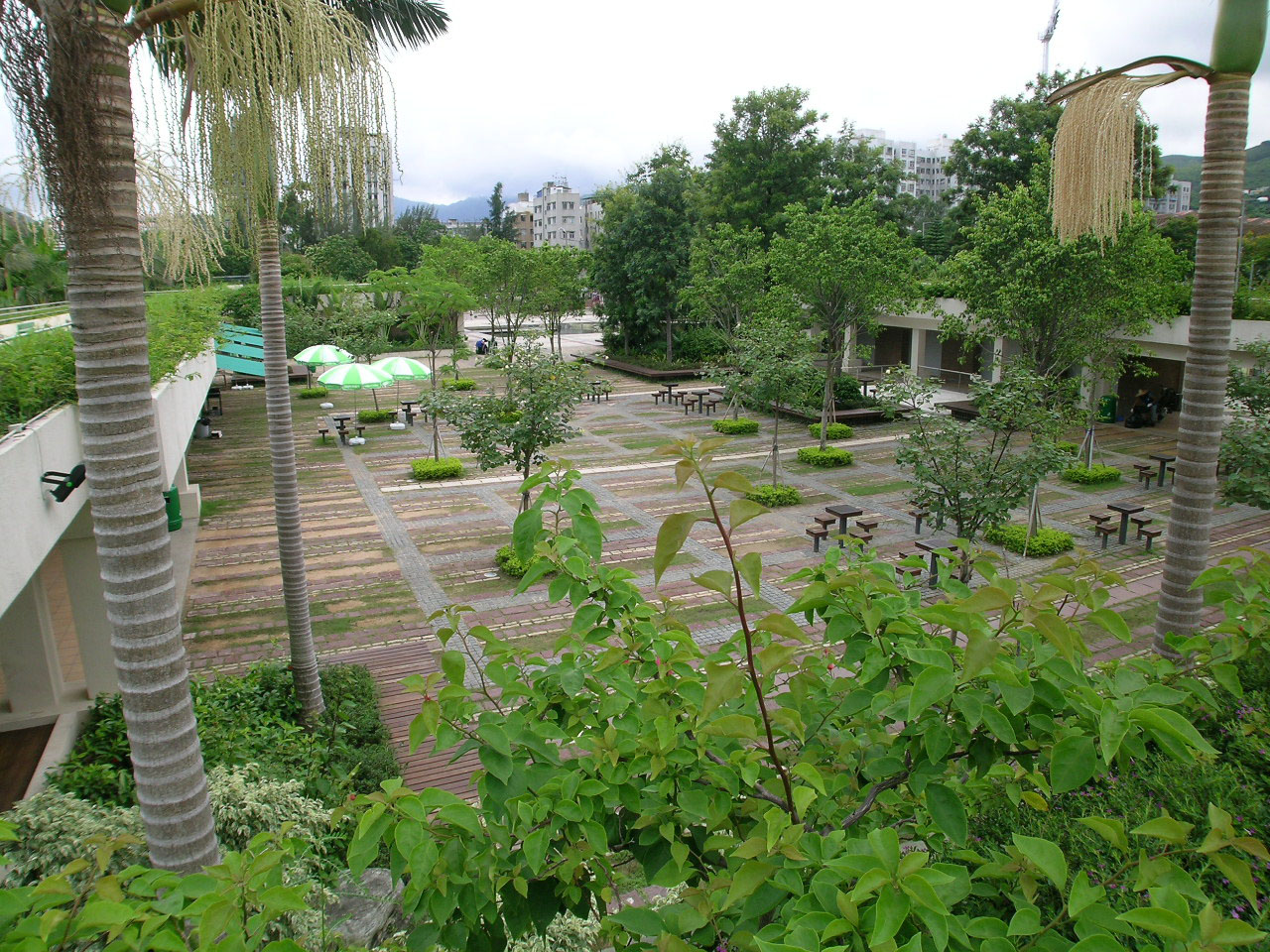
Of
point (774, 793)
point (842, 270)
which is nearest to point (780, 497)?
point (842, 270)

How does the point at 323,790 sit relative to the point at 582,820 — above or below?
below

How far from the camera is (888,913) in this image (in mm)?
2082

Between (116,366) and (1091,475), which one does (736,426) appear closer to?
(1091,475)

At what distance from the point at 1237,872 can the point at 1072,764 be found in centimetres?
44

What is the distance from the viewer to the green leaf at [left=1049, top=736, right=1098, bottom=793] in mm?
2463

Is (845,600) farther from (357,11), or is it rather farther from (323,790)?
(357,11)

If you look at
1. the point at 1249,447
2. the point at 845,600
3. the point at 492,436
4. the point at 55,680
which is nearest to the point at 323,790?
the point at 55,680

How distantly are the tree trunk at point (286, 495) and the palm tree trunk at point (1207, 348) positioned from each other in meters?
7.42

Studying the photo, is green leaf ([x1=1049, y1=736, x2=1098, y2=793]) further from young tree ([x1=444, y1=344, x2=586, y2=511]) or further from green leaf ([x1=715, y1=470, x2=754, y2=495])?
young tree ([x1=444, y1=344, x2=586, y2=511])

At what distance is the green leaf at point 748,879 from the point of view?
234cm

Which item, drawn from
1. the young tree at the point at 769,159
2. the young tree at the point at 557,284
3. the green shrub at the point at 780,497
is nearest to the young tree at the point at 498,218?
the young tree at the point at 557,284

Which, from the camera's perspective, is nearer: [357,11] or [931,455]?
[357,11]

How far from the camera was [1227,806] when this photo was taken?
380 centimetres

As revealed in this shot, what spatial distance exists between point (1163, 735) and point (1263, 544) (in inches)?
597
